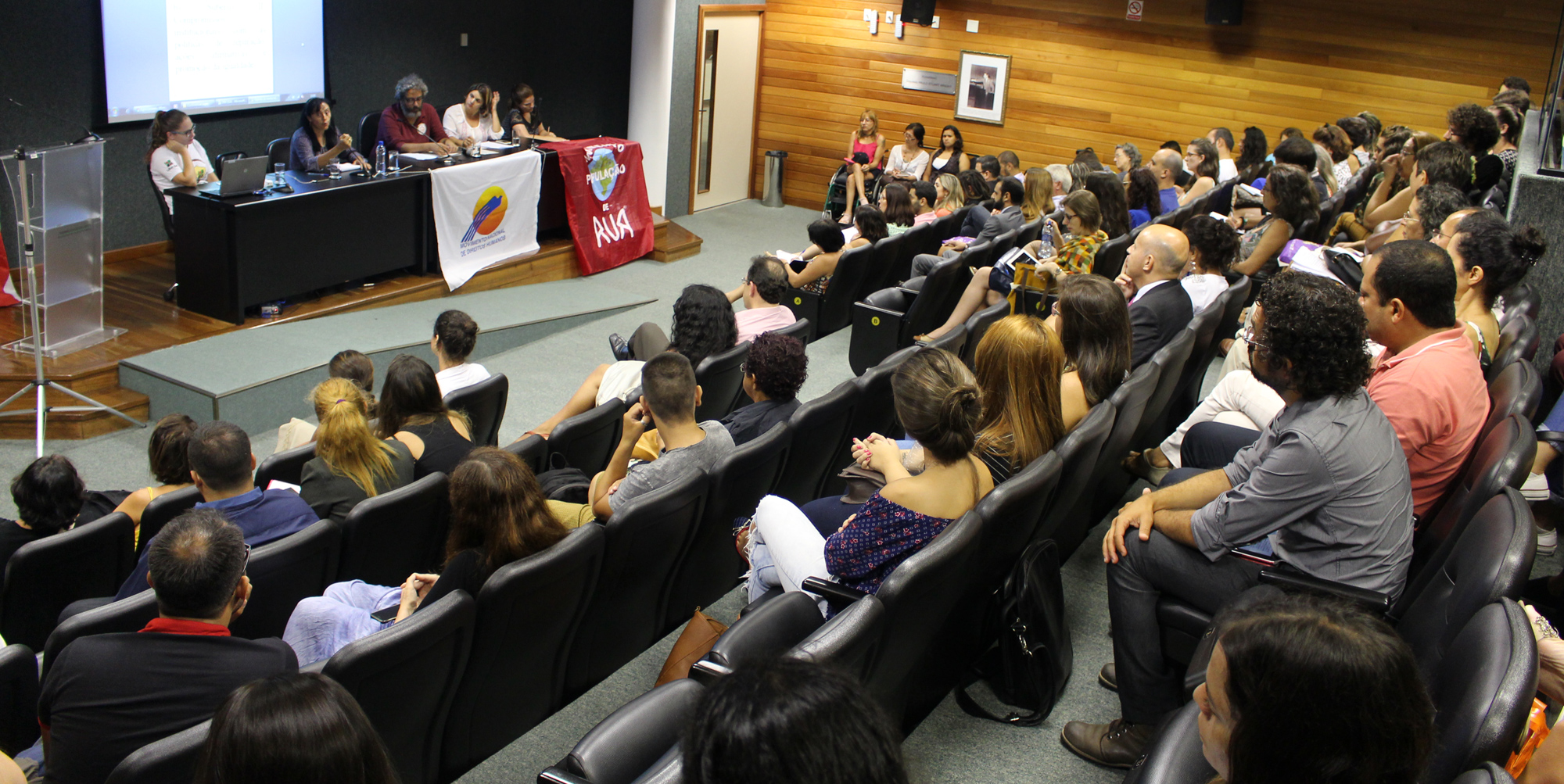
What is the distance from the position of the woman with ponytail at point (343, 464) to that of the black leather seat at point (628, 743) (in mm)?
1671

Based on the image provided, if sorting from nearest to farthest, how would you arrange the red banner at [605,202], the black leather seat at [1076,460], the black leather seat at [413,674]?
the black leather seat at [413,674], the black leather seat at [1076,460], the red banner at [605,202]

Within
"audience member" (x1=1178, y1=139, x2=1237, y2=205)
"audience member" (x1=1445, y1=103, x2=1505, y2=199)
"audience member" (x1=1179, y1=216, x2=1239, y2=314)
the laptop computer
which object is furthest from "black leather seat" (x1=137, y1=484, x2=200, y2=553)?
"audience member" (x1=1178, y1=139, x2=1237, y2=205)

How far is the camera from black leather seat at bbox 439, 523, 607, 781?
7.48 ft

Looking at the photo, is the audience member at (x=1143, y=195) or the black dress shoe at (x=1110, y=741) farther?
the audience member at (x=1143, y=195)

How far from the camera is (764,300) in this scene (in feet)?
16.9

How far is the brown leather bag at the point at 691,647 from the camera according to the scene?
254cm

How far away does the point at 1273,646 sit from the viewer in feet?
4.29

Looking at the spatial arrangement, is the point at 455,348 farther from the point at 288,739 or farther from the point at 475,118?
the point at 475,118

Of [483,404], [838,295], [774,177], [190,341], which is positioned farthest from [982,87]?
[483,404]

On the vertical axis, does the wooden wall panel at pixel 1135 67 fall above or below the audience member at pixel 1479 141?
above

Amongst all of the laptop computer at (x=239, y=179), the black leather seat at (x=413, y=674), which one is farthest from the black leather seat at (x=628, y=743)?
the laptop computer at (x=239, y=179)

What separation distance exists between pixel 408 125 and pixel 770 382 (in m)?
5.58

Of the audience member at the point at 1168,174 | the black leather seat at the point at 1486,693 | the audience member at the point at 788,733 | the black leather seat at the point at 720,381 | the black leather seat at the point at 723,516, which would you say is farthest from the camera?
the audience member at the point at 1168,174

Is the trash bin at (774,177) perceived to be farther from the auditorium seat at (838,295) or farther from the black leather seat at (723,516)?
the black leather seat at (723,516)
